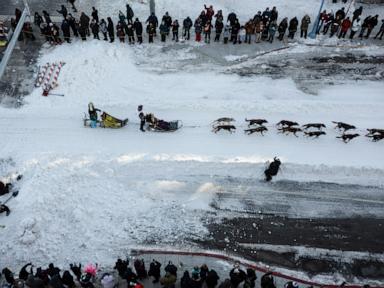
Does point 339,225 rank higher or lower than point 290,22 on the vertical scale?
lower

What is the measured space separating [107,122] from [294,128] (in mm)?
7396

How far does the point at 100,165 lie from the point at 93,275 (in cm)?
447

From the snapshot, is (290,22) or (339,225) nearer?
(339,225)

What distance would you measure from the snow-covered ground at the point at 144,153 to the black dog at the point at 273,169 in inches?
20.4

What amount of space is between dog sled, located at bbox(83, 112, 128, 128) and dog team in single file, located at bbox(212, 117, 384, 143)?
3.73m

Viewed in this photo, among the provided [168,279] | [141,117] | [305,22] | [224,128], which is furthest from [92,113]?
[305,22]

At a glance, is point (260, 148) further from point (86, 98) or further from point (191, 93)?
point (86, 98)

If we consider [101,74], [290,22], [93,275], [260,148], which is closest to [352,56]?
[290,22]

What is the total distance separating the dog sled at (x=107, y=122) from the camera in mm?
16547

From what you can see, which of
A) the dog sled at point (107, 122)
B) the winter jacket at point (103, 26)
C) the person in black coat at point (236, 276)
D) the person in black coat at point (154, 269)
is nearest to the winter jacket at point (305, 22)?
the winter jacket at point (103, 26)

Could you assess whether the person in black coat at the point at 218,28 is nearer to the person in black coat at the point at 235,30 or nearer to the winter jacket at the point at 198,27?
the person in black coat at the point at 235,30

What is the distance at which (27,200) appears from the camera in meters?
14.6

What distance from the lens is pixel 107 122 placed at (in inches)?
656

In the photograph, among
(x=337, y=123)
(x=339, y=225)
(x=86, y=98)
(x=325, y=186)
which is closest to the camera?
(x=339, y=225)
